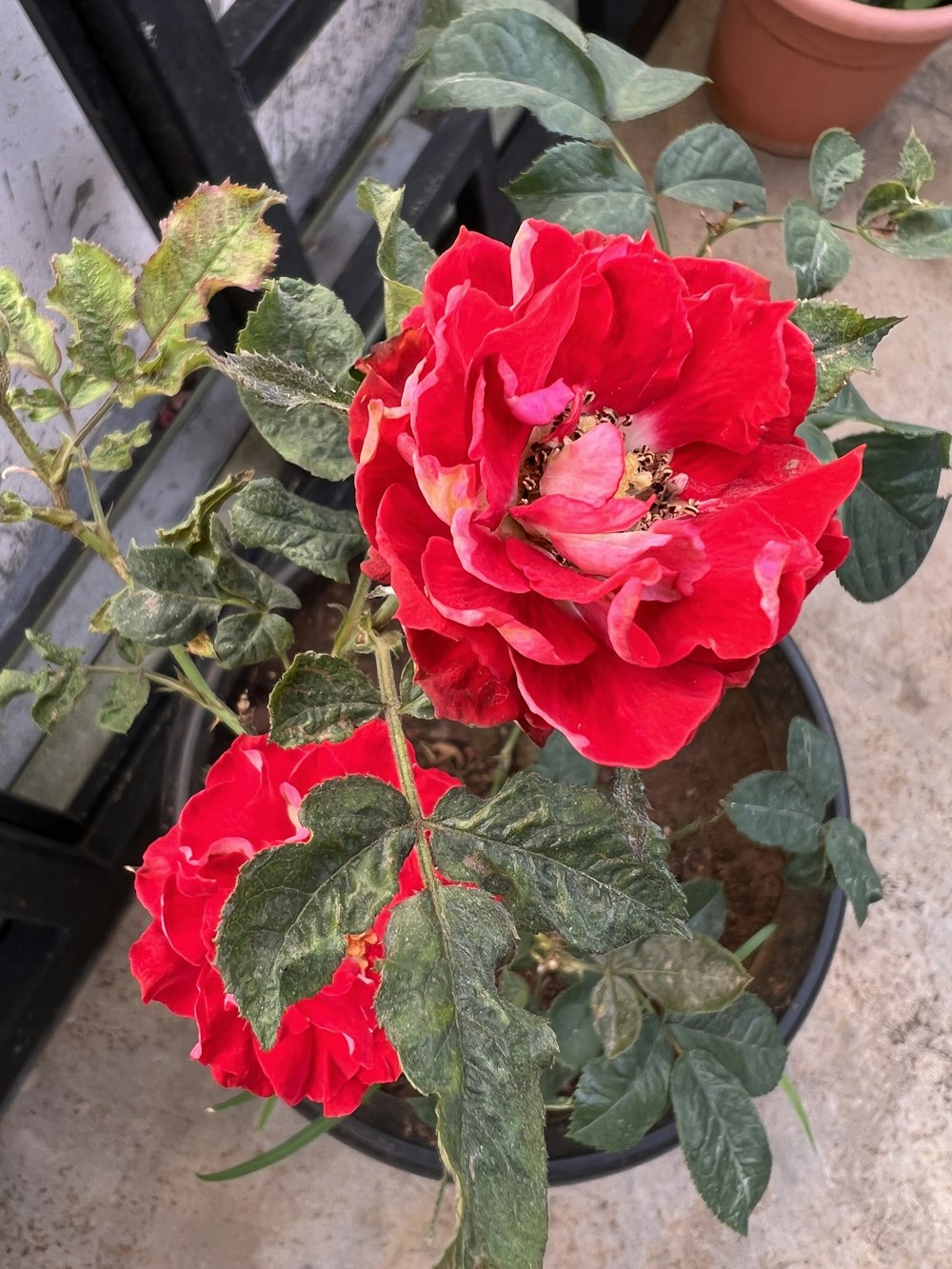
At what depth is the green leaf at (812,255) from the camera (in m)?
0.43

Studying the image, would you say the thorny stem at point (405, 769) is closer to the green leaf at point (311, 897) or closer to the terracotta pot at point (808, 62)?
the green leaf at point (311, 897)

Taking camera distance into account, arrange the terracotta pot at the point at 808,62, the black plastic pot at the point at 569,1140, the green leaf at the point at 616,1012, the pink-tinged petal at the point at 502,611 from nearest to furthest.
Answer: the pink-tinged petal at the point at 502,611 → the green leaf at the point at 616,1012 → the black plastic pot at the point at 569,1140 → the terracotta pot at the point at 808,62

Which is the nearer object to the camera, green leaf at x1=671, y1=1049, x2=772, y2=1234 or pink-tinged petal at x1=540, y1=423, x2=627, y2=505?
pink-tinged petal at x1=540, y1=423, x2=627, y2=505

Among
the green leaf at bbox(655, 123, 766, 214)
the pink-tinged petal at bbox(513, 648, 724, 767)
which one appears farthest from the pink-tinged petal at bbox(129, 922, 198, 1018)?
the green leaf at bbox(655, 123, 766, 214)

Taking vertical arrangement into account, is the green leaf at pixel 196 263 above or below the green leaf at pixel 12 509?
above

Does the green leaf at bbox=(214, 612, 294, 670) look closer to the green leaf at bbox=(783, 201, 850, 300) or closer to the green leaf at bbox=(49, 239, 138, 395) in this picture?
the green leaf at bbox=(49, 239, 138, 395)

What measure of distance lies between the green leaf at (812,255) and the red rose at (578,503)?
13 centimetres

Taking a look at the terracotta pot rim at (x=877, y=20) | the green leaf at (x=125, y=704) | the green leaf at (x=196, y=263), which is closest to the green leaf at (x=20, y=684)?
the green leaf at (x=125, y=704)

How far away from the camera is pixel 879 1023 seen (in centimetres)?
88

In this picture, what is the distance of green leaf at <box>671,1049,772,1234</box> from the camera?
478 mm

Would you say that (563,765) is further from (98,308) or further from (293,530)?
(98,308)

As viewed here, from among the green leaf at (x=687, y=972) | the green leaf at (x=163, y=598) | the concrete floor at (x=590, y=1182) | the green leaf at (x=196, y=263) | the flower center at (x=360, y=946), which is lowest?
the concrete floor at (x=590, y=1182)

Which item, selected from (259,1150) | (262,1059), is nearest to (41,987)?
(259,1150)

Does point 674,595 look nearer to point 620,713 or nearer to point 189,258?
point 620,713
